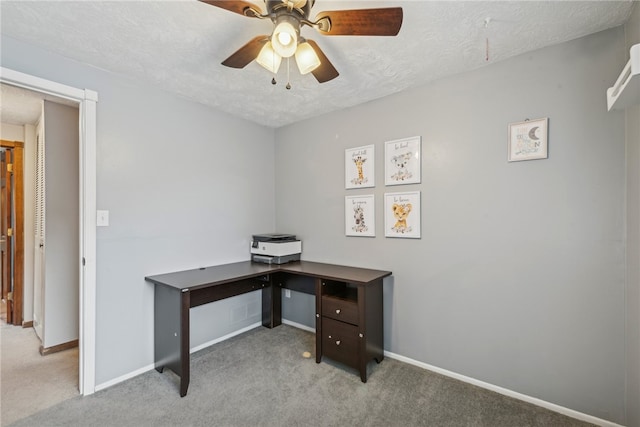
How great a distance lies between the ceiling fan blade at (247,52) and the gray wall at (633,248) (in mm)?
1821

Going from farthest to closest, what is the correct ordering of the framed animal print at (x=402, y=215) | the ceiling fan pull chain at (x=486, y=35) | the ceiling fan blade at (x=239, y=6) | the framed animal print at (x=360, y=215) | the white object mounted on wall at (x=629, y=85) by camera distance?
the framed animal print at (x=360, y=215)
the framed animal print at (x=402, y=215)
the ceiling fan pull chain at (x=486, y=35)
the ceiling fan blade at (x=239, y=6)
the white object mounted on wall at (x=629, y=85)

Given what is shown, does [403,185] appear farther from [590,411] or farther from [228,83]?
[590,411]

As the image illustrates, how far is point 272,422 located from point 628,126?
2580mm

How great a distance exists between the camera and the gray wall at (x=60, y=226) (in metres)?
2.63

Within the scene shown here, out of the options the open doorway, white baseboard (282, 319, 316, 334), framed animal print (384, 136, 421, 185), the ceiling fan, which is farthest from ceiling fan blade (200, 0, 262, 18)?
the open doorway

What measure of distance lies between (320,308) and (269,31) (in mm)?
1968

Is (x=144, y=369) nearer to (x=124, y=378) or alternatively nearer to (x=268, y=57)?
(x=124, y=378)

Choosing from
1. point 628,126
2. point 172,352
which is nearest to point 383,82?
point 628,126

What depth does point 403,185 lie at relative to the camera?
2447 mm

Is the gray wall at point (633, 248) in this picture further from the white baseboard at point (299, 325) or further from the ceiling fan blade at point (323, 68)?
the white baseboard at point (299, 325)

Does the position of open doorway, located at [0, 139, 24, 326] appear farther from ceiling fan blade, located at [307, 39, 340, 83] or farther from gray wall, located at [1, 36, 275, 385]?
ceiling fan blade, located at [307, 39, 340, 83]

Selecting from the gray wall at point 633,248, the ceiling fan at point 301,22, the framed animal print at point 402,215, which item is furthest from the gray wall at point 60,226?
the gray wall at point 633,248

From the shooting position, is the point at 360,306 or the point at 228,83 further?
the point at 228,83

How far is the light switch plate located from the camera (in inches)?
82.1
